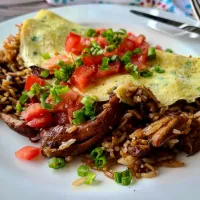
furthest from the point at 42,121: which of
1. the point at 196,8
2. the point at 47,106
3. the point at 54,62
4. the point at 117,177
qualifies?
the point at 196,8

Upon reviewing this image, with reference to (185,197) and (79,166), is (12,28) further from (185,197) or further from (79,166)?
(185,197)

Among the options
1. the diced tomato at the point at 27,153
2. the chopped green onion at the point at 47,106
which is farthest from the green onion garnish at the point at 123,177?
the chopped green onion at the point at 47,106

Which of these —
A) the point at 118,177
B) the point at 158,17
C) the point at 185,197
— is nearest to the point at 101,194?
the point at 118,177

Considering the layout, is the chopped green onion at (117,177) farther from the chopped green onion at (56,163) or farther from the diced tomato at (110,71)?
the diced tomato at (110,71)

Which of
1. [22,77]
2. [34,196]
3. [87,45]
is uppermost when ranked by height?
[87,45]

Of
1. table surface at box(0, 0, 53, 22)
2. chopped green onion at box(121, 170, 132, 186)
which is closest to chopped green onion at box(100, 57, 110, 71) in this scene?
chopped green onion at box(121, 170, 132, 186)

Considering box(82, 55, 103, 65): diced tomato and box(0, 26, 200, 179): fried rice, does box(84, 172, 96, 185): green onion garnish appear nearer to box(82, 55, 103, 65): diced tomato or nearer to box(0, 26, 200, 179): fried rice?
box(0, 26, 200, 179): fried rice

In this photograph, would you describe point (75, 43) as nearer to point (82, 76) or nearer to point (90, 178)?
point (82, 76)

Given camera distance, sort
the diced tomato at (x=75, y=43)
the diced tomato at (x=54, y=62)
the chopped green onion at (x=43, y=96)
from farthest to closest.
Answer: the diced tomato at (x=75, y=43) < the diced tomato at (x=54, y=62) < the chopped green onion at (x=43, y=96)
